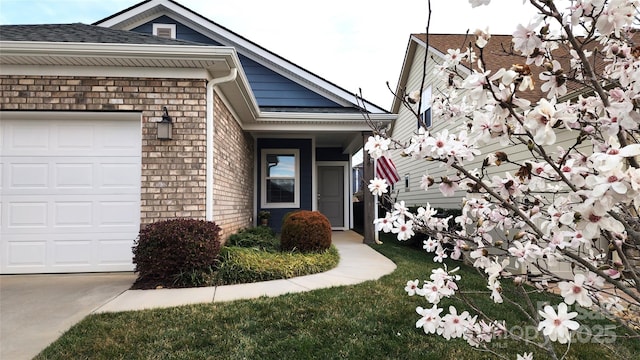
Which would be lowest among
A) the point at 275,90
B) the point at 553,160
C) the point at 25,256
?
the point at 25,256

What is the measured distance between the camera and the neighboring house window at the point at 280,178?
33.8ft

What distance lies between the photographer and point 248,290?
4.37 m

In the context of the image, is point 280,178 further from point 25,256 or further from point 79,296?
point 79,296

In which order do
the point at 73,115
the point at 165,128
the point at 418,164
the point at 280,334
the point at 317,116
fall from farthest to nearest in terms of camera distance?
the point at 418,164 → the point at 317,116 → the point at 73,115 → the point at 165,128 → the point at 280,334

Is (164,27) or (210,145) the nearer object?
(210,145)

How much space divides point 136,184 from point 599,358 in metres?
5.52

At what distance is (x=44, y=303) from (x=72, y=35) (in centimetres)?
378

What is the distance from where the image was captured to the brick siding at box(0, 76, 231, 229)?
510 centimetres

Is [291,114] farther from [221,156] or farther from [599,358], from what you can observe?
[599,358]

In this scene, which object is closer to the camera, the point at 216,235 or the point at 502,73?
the point at 502,73

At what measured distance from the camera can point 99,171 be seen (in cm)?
530

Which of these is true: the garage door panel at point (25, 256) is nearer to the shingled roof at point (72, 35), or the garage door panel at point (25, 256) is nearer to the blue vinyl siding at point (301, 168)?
the shingled roof at point (72, 35)

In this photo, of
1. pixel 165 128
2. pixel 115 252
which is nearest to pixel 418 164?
pixel 165 128

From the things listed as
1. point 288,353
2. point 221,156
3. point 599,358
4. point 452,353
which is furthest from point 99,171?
point 599,358
